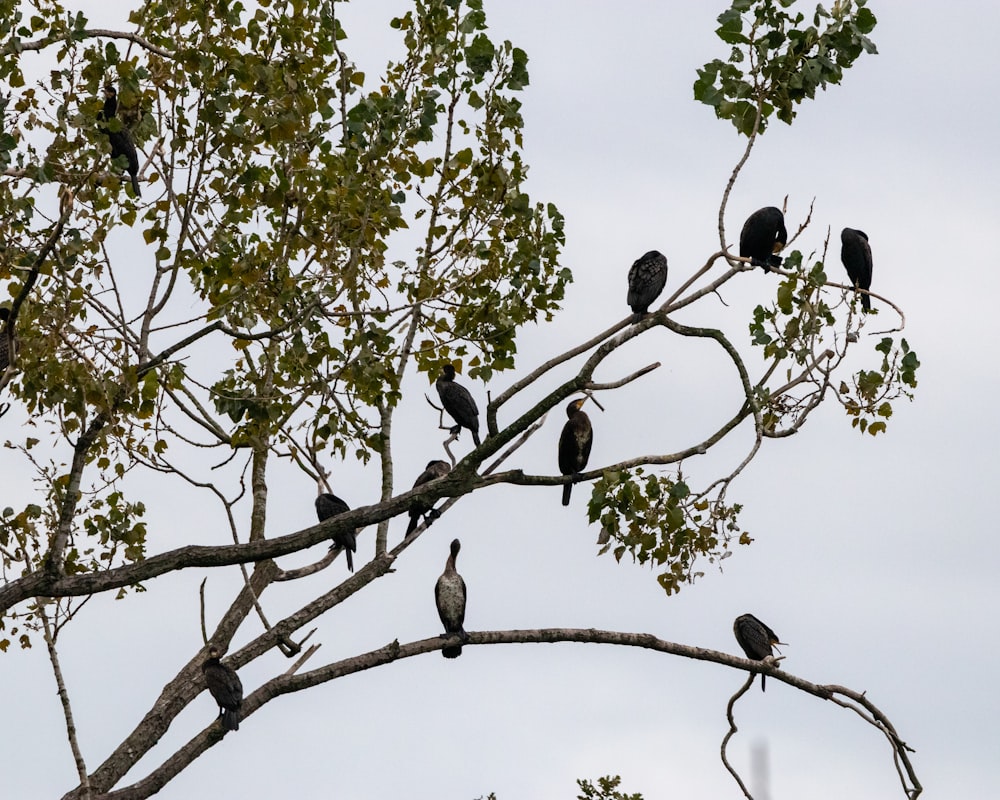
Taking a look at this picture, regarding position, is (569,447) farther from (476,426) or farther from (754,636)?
(754,636)

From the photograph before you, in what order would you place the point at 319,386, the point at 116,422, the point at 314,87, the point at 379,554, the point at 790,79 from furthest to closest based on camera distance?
the point at 379,554 → the point at 314,87 → the point at 319,386 → the point at 116,422 → the point at 790,79

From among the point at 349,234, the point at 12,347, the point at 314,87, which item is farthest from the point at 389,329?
the point at 12,347

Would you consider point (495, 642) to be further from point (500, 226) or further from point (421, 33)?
point (421, 33)

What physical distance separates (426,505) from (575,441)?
344 centimetres

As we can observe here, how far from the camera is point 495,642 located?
1188 cm

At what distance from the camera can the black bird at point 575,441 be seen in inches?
563

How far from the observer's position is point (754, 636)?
A: 15703 mm

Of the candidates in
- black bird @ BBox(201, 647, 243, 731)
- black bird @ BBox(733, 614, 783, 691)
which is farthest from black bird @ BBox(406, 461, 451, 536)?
black bird @ BBox(733, 614, 783, 691)

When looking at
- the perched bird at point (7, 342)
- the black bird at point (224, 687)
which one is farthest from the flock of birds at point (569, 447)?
the perched bird at point (7, 342)

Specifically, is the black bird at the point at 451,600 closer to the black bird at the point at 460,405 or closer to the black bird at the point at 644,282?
the black bird at the point at 460,405

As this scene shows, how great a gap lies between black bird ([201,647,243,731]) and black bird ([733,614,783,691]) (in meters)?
5.40

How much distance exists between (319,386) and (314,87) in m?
2.45

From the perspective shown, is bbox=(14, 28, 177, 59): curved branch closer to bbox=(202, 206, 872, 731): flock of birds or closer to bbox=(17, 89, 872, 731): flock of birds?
bbox=(17, 89, 872, 731): flock of birds

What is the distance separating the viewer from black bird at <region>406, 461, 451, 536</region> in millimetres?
11195
